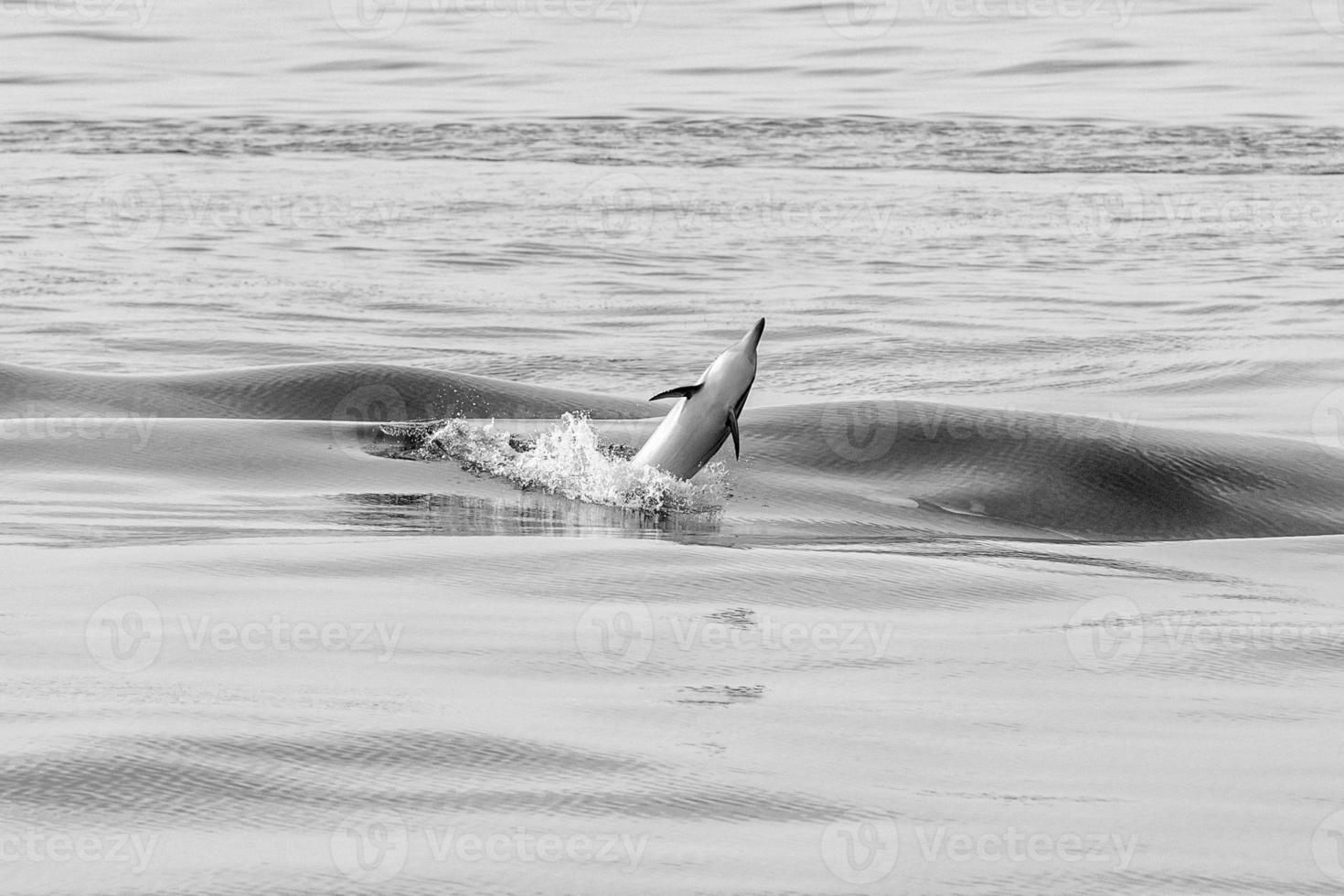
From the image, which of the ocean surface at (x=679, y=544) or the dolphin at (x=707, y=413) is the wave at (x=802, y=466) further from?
the dolphin at (x=707, y=413)

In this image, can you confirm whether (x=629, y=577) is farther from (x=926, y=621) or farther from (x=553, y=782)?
(x=553, y=782)

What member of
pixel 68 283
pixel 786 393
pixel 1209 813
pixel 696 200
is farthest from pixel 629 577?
pixel 696 200

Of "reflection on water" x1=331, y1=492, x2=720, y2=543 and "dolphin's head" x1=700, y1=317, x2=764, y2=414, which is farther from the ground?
"dolphin's head" x1=700, y1=317, x2=764, y2=414

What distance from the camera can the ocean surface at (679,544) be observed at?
324 cm

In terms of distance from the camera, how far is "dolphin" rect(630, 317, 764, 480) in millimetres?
6508

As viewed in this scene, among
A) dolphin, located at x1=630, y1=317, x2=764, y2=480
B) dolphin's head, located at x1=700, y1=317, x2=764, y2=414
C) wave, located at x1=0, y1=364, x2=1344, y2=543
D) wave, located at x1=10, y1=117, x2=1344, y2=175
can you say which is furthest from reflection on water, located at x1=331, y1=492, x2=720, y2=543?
wave, located at x1=10, y1=117, x2=1344, y2=175

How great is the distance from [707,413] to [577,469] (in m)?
0.83

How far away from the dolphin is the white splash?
12 centimetres

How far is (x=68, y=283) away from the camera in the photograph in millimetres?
16000

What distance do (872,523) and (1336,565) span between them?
1.59 m

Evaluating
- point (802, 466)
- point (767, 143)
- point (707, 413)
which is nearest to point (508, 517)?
point (707, 413)

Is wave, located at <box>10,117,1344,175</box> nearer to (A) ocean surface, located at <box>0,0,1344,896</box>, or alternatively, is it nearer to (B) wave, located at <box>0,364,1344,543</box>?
(A) ocean surface, located at <box>0,0,1344,896</box>

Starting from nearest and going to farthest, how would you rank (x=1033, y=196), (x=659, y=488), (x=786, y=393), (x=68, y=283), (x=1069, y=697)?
(x=1069, y=697) < (x=659, y=488) < (x=786, y=393) < (x=68, y=283) < (x=1033, y=196)

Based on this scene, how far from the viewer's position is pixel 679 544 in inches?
230
